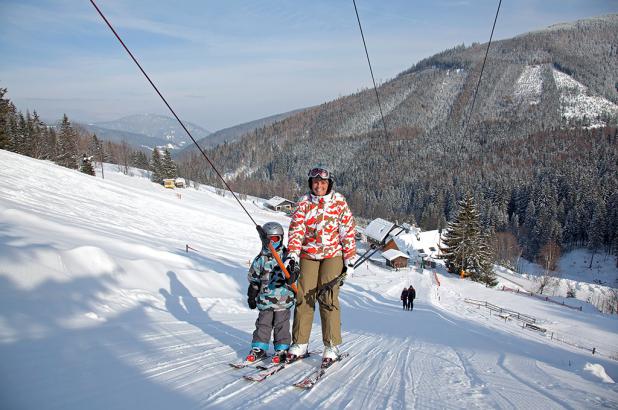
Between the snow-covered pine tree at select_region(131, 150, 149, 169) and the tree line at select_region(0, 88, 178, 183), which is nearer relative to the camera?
the tree line at select_region(0, 88, 178, 183)

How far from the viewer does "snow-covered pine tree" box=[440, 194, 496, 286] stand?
1570 inches

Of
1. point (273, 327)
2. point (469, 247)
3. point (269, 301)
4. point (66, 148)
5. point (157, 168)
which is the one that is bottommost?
A: point (469, 247)

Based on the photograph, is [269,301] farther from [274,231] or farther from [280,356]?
[274,231]

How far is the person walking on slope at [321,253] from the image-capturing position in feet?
14.0

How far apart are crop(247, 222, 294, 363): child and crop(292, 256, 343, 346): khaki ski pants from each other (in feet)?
0.55

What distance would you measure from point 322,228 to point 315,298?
2.75ft

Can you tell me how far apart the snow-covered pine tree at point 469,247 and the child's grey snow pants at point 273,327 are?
39.7 meters

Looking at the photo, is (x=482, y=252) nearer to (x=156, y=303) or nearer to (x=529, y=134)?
(x=156, y=303)

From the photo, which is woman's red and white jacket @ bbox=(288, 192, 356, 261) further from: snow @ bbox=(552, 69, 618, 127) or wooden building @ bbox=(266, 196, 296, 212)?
snow @ bbox=(552, 69, 618, 127)

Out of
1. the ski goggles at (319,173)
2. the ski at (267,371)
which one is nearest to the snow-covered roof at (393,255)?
the ski at (267,371)

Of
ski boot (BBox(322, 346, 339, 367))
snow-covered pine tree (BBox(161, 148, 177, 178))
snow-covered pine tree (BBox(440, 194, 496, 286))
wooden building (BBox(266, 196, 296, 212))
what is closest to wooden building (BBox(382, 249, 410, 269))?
snow-covered pine tree (BBox(440, 194, 496, 286))

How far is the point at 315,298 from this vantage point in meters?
4.31

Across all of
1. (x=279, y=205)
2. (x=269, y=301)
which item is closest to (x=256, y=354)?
(x=269, y=301)

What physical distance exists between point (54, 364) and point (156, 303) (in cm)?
Result: 373
